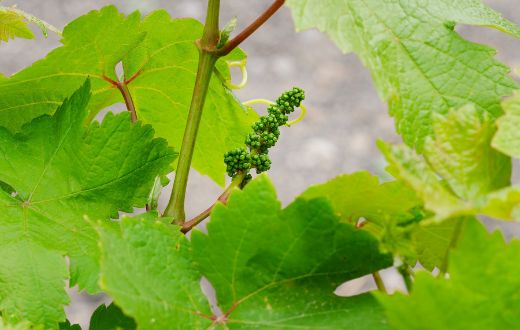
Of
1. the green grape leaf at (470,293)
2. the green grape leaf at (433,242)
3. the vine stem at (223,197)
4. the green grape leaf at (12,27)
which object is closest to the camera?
the green grape leaf at (470,293)

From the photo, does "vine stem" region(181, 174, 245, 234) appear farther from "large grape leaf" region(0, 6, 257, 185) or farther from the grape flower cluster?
"large grape leaf" region(0, 6, 257, 185)

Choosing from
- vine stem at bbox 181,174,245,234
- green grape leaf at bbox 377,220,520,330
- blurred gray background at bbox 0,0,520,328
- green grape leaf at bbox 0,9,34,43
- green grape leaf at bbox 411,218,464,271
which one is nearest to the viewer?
green grape leaf at bbox 377,220,520,330

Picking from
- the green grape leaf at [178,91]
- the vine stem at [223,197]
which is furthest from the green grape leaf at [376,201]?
the green grape leaf at [178,91]

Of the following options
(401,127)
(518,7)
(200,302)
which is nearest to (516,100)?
(401,127)

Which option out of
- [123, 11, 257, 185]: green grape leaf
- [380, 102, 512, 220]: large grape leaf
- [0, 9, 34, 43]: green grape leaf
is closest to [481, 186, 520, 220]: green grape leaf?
[380, 102, 512, 220]: large grape leaf

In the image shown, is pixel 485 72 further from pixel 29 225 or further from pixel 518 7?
pixel 518 7

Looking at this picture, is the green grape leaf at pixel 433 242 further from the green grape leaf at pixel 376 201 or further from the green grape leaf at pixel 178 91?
the green grape leaf at pixel 178 91

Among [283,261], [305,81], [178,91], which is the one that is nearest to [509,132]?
[283,261]

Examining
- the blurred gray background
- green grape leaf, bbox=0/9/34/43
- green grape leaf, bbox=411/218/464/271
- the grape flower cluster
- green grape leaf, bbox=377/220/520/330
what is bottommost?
green grape leaf, bbox=377/220/520/330
